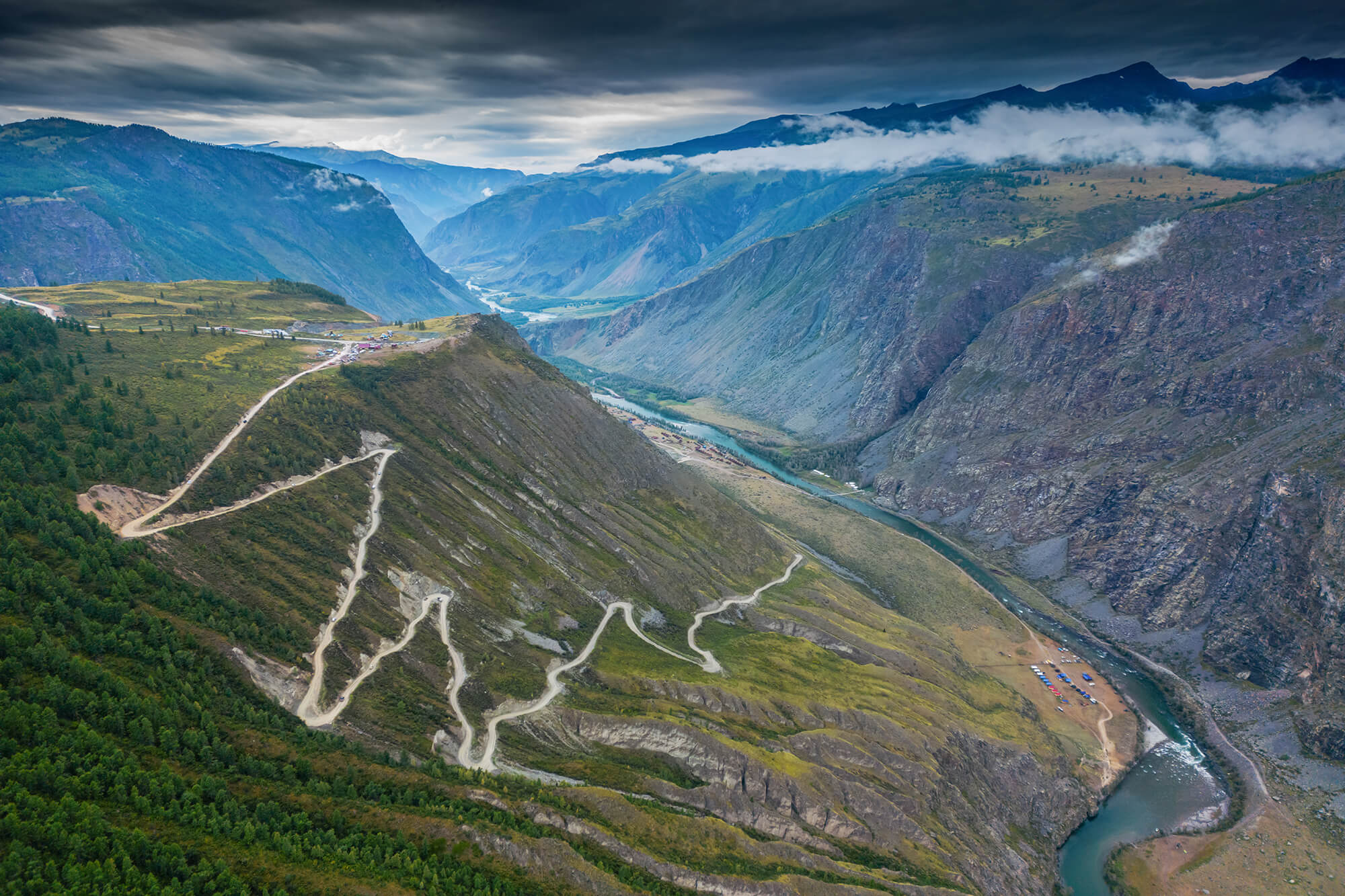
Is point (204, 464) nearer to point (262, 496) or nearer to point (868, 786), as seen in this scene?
point (262, 496)

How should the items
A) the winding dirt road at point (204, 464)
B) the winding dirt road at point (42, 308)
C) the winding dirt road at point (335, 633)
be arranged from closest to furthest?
1. the winding dirt road at point (335, 633)
2. the winding dirt road at point (204, 464)
3. the winding dirt road at point (42, 308)

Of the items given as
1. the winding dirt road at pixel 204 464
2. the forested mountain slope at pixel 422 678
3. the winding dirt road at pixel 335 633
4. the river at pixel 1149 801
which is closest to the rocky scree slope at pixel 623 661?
the forested mountain slope at pixel 422 678

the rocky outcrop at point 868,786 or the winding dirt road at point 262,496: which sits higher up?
the winding dirt road at point 262,496

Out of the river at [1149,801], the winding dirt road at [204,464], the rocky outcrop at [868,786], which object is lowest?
the river at [1149,801]

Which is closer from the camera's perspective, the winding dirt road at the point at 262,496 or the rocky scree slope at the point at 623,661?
the winding dirt road at the point at 262,496

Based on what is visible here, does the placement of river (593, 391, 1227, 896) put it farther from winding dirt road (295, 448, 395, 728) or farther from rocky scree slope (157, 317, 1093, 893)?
winding dirt road (295, 448, 395, 728)

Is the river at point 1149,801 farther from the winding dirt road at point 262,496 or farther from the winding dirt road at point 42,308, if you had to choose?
the winding dirt road at point 42,308

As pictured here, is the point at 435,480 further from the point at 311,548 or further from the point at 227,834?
the point at 227,834
